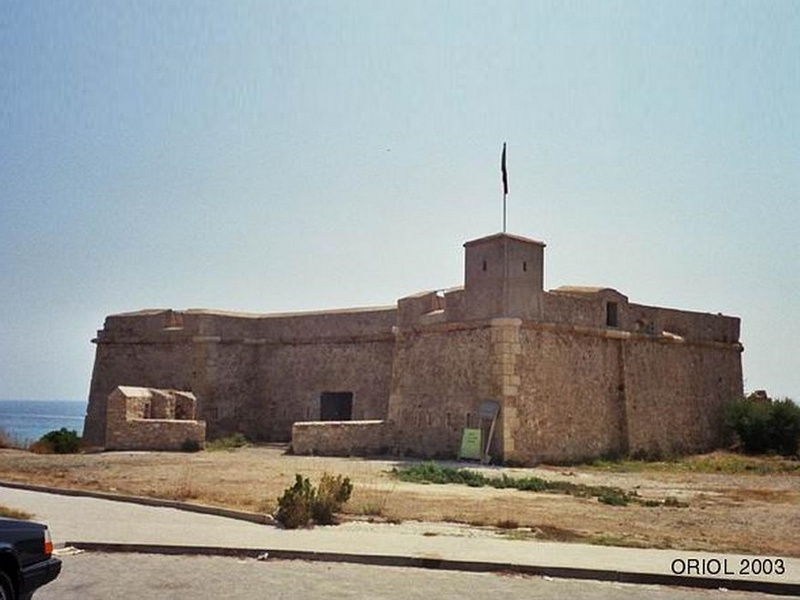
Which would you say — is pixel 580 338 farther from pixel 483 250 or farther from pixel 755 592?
pixel 755 592

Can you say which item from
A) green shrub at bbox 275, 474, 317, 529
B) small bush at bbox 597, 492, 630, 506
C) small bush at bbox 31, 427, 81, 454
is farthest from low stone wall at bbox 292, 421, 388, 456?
green shrub at bbox 275, 474, 317, 529

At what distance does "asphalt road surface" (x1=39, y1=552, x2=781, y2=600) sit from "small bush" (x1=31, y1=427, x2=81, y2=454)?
55.0ft

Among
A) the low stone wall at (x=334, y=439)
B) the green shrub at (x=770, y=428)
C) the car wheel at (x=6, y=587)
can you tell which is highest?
the green shrub at (x=770, y=428)

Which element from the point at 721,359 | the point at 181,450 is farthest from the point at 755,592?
the point at 721,359

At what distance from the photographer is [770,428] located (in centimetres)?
2545

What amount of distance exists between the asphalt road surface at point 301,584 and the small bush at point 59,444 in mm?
16755

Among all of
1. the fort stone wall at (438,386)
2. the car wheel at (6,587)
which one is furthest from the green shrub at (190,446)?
the car wheel at (6,587)

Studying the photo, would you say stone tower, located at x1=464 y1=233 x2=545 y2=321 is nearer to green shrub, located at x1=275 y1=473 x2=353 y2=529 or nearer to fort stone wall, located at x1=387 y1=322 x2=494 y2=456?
fort stone wall, located at x1=387 y1=322 x2=494 y2=456

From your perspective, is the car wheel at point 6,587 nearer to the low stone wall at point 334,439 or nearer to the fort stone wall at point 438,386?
the fort stone wall at point 438,386

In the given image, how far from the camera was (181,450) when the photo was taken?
915 inches

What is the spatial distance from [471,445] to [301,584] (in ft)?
44.4

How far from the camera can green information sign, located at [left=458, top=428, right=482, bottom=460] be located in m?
20.5

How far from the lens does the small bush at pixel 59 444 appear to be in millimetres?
23906

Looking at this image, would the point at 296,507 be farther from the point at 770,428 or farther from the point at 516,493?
the point at 770,428
